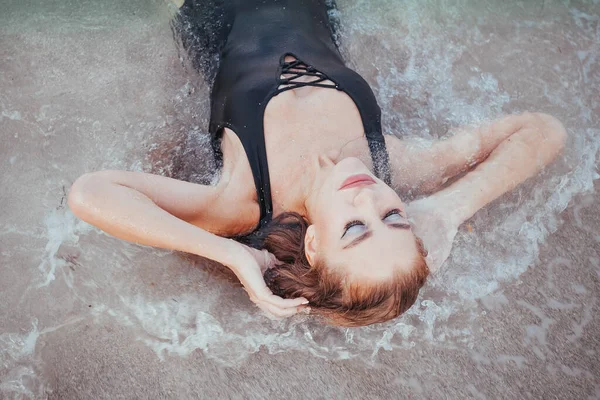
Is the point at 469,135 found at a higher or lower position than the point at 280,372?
higher

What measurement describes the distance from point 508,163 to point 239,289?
148 cm

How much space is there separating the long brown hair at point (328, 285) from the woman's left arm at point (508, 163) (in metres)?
0.39

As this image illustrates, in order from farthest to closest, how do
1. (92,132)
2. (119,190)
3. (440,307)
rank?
(92,132), (440,307), (119,190)

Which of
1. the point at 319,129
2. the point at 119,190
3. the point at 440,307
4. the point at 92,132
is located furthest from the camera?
the point at 92,132

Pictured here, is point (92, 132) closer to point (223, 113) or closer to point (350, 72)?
point (223, 113)

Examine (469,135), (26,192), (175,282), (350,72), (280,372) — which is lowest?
(280,372)

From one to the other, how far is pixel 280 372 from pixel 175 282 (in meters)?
0.68

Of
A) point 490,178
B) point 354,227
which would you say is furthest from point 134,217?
point 490,178

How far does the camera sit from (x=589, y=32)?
3.60 meters

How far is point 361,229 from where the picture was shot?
2168mm

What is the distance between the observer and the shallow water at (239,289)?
103 inches

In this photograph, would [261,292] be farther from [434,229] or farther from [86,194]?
[434,229]

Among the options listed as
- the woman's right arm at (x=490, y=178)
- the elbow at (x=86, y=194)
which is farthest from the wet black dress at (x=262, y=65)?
the elbow at (x=86, y=194)

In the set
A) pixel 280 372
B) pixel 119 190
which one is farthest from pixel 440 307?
pixel 119 190
